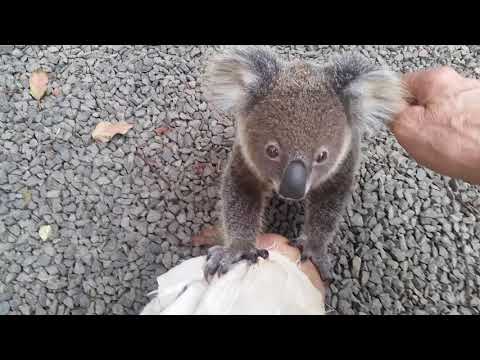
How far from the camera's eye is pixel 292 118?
6.92 ft

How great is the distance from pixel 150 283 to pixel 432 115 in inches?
69.9

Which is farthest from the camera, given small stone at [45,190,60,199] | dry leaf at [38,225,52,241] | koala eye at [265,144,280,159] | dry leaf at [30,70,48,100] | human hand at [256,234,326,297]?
dry leaf at [30,70,48,100]

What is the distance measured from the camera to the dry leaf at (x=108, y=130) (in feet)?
10.9

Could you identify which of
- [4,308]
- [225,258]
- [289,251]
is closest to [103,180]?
[4,308]

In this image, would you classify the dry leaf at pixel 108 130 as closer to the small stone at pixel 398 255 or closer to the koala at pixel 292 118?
the koala at pixel 292 118

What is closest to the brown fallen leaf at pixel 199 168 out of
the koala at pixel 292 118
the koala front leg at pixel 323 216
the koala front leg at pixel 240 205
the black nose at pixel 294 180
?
the koala front leg at pixel 240 205

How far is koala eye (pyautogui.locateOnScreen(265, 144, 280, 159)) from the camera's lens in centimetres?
214

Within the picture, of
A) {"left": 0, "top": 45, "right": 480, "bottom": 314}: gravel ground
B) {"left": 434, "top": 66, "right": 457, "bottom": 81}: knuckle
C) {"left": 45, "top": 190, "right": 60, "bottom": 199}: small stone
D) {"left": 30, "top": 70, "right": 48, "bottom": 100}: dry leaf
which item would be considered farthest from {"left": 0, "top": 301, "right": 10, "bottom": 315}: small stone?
{"left": 434, "top": 66, "right": 457, "bottom": 81}: knuckle

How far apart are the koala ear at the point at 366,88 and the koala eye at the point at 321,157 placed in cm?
27

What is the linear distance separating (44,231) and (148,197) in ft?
2.18

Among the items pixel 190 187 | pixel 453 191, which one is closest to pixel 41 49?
pixel 190 187

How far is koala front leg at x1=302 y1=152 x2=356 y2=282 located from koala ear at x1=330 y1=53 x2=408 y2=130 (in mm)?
367

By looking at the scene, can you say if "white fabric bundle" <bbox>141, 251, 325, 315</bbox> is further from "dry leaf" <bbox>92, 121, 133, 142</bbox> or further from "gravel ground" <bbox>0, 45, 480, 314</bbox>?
"dry leaf" <bbox>92, 121, 133, 142</bbox>

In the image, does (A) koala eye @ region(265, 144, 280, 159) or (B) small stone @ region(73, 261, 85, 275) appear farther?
(B) small stone @ region(73, 261, 85, 275)
